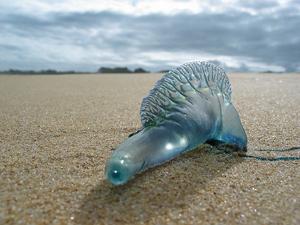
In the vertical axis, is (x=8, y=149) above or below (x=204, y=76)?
below

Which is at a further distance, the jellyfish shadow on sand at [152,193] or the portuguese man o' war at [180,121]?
the portuguese man o' war at [180,121]

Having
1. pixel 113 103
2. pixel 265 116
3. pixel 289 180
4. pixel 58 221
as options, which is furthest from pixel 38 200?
pixel 113 103

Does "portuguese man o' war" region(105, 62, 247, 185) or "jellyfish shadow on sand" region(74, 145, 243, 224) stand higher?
"portuguese man o' war" region(105, 62, 247, 185)

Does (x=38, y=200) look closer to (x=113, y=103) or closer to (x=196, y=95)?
(x=196, y=95)

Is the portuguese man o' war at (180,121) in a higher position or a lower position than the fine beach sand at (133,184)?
higher

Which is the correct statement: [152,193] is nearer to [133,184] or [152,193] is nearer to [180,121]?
[133,184]
